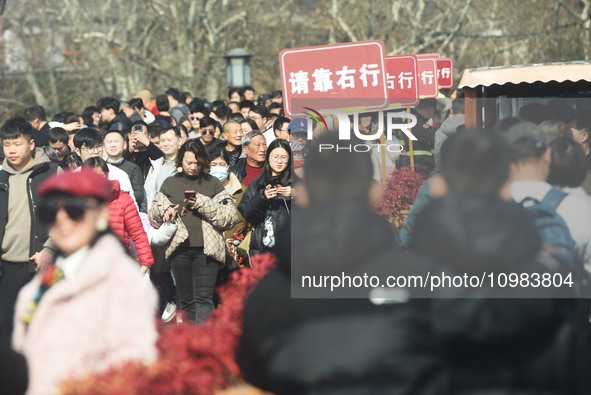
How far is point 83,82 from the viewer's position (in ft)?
158

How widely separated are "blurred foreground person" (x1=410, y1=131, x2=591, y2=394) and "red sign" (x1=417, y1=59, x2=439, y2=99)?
45.7 ft

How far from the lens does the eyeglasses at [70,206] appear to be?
4.39 metres

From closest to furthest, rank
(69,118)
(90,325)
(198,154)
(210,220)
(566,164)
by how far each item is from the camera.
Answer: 1. (90,325)
2. (566,164)
3. (210,220)
4. (198,154)
5. (69,118)

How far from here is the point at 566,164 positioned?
18.4 feet

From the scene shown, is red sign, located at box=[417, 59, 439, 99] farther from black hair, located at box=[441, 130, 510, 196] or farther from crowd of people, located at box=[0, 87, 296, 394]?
black hair, located at box=[441, 130, 510, 196]

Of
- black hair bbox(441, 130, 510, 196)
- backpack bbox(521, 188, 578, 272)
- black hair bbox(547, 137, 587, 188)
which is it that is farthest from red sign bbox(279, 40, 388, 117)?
black hair bbox(441, 130, 510, 196)

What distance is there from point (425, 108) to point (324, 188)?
35.5 ft

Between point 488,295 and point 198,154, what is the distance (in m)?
6.00

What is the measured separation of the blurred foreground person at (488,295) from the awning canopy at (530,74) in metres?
8.48

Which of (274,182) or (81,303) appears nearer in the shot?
(81,303)

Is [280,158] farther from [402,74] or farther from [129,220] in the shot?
[402,74]

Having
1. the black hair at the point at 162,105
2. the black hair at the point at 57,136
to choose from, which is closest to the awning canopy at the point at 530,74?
the black hair at the point at 57,136

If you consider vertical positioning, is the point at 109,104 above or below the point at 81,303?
below

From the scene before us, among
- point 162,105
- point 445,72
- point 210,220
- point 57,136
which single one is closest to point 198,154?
point 210,220
